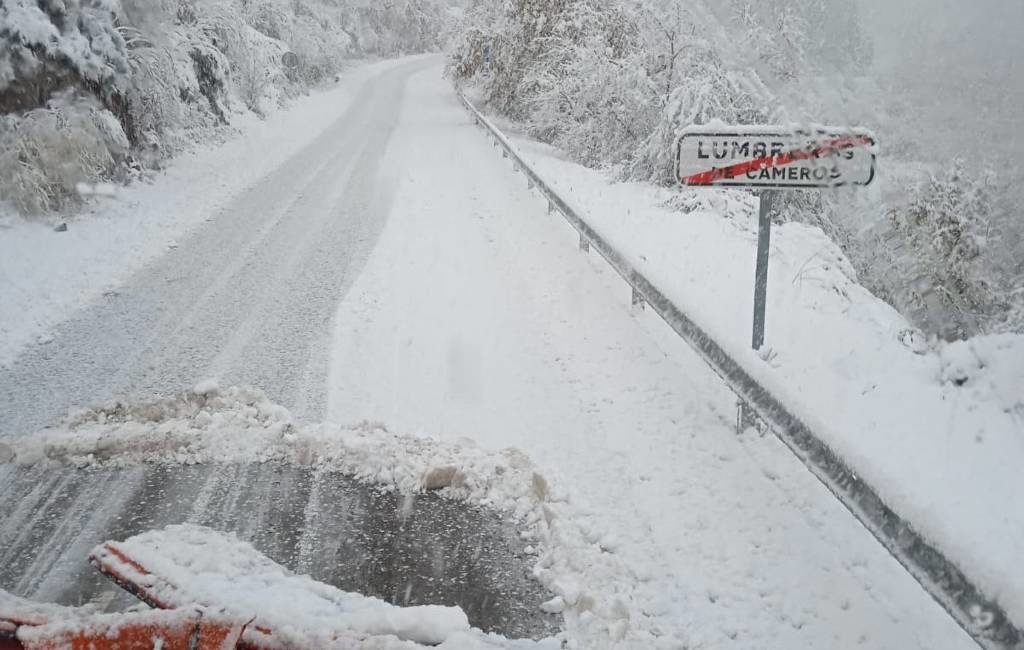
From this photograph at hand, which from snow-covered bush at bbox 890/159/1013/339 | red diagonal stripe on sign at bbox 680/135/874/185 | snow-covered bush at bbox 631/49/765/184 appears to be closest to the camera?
red diagonal stripe on sign at bbox 680/135/874/185

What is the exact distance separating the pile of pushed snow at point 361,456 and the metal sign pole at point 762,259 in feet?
6.49

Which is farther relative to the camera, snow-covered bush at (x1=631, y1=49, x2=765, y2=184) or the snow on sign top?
snow-covered bush at (x1=631, y1=49, x2=765, y2=184)

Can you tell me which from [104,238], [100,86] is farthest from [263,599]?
[100,86]

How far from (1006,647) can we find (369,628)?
6.50 ft

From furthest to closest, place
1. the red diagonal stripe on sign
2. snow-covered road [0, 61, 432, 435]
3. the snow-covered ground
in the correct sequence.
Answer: snow-covered road [0, 61, 432, 435]
the red diagonal stripe on sign
the snow-covered ground

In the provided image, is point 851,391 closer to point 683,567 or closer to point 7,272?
point 683,567

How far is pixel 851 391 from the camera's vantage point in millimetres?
4520

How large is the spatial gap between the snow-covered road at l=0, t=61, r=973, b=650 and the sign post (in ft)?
2.71

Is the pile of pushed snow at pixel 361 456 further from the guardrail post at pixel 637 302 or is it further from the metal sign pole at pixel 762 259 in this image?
the guardrail post at pixel 637 302

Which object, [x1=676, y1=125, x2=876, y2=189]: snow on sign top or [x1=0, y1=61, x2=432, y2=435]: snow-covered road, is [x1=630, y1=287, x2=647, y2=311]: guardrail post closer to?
[x1=676, y1=125, x2=876, y2=189]: snow on sign top

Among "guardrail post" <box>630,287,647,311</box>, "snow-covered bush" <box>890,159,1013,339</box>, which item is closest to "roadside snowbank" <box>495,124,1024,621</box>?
"guardrail post" <box>630,287,647,311</box>

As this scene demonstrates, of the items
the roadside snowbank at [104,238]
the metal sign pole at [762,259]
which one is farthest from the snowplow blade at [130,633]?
the roadside snowbank at [104,238]

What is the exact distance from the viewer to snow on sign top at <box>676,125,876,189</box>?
3.60 metres

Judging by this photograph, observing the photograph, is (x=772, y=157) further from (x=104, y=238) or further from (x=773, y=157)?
(x=104, y=238)
